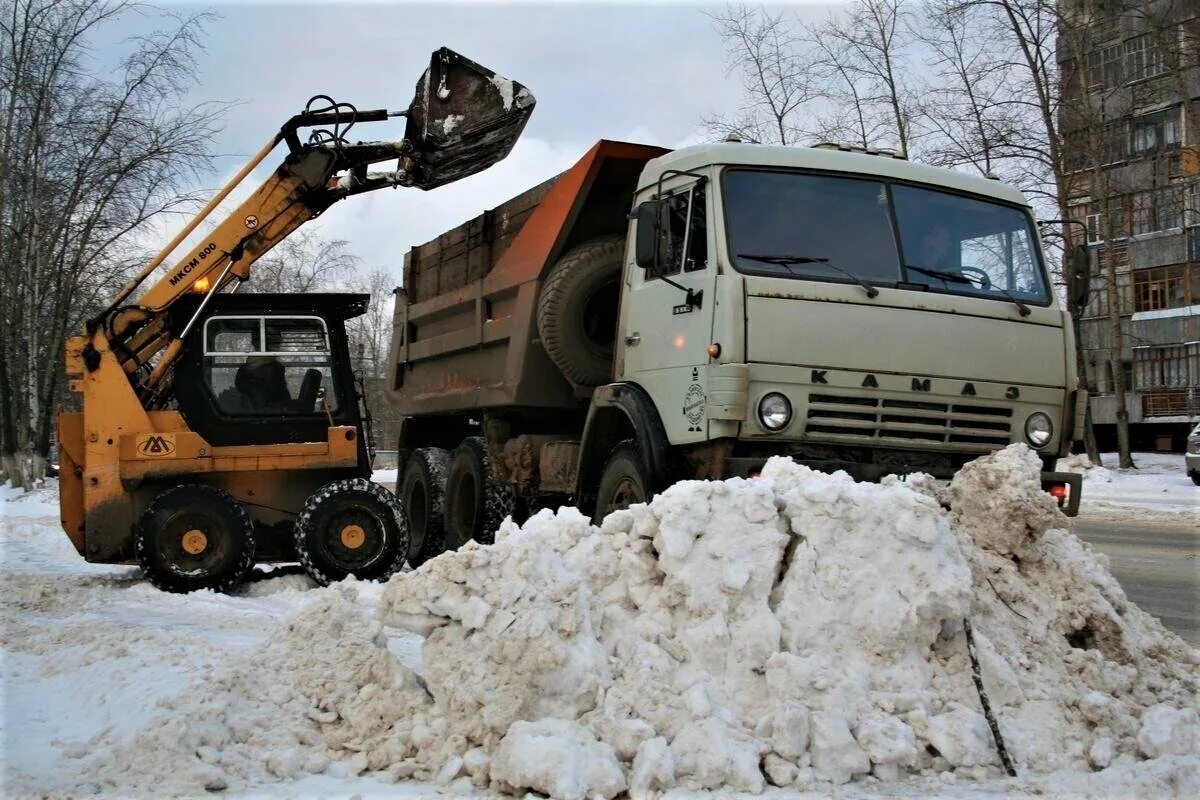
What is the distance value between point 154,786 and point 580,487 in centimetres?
436

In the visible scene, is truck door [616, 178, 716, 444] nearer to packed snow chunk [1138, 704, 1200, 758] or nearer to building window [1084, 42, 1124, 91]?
packed snow chunk [1138, 704, 1200, 758]

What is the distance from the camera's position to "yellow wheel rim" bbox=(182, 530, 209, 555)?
7.97 m

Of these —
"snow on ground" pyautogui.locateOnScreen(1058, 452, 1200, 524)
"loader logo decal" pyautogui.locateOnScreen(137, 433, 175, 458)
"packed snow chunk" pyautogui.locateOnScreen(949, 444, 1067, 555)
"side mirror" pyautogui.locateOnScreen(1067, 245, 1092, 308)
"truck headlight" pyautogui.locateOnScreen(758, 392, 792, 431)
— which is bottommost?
"snow on ground" pyautogui.locateOnScreen(1058, 452, 1200, 524)

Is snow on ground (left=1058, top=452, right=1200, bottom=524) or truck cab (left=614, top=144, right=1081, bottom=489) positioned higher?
truck cab (left=614, top=144, right=1081, bottom=489)

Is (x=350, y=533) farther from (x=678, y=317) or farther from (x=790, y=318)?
(x=790, y=318)

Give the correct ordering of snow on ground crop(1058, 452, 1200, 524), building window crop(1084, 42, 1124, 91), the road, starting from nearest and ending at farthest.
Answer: the road < snow on ground crop(1058, 452, 1200, 524) < building window crop(1084, 42, 1124, 91)

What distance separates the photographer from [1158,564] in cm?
1016

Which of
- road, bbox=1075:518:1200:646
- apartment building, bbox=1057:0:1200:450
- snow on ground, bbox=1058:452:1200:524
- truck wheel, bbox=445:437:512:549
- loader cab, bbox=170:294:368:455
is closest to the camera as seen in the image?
road, bbox=1075:518:1200:646

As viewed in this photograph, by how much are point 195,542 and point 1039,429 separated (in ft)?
19.1

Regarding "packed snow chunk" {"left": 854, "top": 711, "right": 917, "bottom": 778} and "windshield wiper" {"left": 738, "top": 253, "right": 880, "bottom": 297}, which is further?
"windshield wiper" {"left": 738, "top": 253, "right": 880, "bottom": 297}

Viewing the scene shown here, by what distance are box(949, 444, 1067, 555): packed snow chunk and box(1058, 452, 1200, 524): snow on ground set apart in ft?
32.7

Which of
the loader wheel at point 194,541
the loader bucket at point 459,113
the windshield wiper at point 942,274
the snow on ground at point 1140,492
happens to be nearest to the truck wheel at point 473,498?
the loader wheel at point 194,541

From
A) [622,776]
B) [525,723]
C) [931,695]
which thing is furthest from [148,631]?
[931,695]

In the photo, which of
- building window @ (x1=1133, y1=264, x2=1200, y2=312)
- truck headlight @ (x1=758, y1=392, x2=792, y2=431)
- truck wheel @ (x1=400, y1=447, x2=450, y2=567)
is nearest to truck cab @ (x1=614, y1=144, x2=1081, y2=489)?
truck headlight @ (x1=758, y1=392, x2=792, y2=431)
